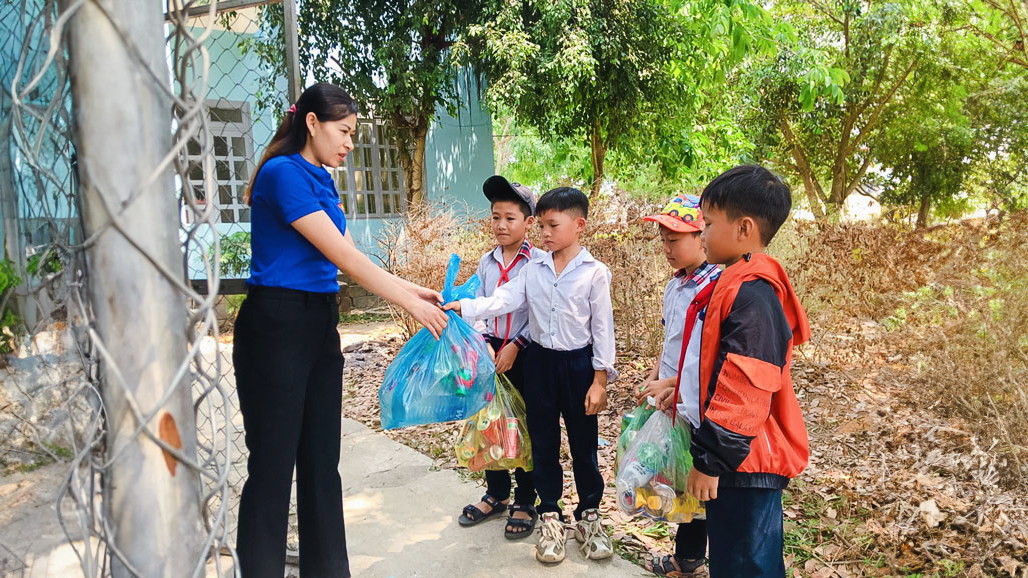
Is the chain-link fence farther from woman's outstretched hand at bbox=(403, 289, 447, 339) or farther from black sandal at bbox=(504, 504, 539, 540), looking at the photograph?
black sandal at bbox=(504, 504, 539, 540)

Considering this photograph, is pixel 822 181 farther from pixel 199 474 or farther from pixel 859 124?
pixel 199 474

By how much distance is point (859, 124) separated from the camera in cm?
1680

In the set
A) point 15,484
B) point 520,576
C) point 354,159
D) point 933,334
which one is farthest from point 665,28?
point 15,484

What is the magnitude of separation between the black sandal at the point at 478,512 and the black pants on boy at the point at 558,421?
0.40m

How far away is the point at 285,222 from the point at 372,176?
10.3 metres

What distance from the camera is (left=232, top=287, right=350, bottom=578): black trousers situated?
85.5 inches

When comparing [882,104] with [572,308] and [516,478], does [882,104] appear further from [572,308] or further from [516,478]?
[516,478]

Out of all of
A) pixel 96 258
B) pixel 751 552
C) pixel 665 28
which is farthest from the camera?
pixel 665 28

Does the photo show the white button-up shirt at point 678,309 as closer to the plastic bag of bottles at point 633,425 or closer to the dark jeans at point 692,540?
the plastic bag of bottles at point 633,425

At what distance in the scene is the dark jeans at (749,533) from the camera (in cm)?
196

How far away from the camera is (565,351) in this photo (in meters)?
2.96

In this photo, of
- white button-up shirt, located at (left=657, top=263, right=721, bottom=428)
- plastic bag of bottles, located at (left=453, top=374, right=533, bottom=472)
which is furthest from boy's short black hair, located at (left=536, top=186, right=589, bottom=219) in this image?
plastic bag of bottles, located at (left=453, top=374, right=533, bottom=472)

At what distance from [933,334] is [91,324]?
4.52 meters

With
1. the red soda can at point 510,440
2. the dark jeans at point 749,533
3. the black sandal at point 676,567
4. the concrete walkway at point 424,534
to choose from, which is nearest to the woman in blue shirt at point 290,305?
the concrete walkway at point 424,534
